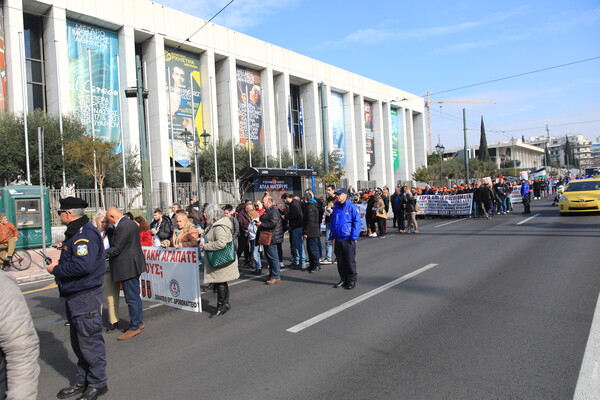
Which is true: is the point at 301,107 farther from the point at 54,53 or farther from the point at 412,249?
the point at 412,249

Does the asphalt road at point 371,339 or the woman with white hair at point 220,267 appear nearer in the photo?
the asphalt road at point 371,339

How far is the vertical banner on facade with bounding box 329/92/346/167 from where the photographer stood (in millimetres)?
50281

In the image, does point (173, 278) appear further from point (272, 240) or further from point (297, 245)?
point (297, 245)

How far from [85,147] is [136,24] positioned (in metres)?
14.3

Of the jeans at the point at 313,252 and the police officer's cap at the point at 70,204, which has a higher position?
the police officer's cap at the point at 70,204

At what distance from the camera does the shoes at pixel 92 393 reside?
3755 mm

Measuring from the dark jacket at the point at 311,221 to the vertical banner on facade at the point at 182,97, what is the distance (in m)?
25.2

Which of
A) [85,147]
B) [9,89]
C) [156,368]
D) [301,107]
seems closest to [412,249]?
[156,368]

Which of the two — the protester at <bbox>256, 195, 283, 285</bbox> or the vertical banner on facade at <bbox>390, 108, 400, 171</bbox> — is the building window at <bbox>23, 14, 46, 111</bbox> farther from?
the vertical banner on facade at <bbox>390, 108, 400, 171</bbox>

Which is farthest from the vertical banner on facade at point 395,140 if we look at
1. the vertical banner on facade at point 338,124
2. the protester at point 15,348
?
the protester at point 15,348

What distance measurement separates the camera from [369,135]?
188ft

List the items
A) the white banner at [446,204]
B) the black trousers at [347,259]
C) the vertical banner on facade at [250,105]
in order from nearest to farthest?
the black trousers at [347,259] < the white banner at [446,204] < the vertical banner on facade at [250,105]

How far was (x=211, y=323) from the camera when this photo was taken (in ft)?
19.2

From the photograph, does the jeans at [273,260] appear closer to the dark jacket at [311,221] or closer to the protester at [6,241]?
the dark jacket at [311,221]
